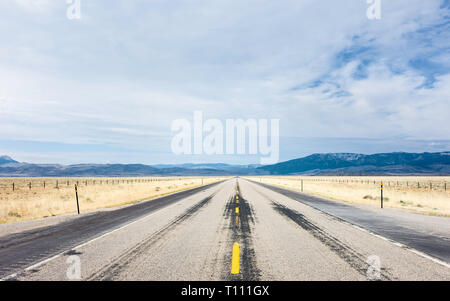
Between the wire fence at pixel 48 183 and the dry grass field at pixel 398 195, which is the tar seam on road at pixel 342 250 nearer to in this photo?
the dry grass field at pixel 398 195

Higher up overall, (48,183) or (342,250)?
(342,250)

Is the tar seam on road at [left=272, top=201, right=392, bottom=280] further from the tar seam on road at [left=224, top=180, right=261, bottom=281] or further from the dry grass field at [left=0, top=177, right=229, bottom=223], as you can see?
the dry grass field at [left=0, top=177, right=229, bottom=223]

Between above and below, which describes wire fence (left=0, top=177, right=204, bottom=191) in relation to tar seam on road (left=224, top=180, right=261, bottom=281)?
below

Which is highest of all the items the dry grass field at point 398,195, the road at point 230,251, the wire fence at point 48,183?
the road at point 230,251

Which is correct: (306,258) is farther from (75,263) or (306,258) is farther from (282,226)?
(75,263)

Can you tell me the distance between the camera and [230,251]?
6.08 meters

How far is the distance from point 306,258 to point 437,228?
6.58 m

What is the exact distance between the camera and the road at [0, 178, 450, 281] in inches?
187

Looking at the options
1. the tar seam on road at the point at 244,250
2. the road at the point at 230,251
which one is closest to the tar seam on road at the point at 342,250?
the road at the point at 230,251

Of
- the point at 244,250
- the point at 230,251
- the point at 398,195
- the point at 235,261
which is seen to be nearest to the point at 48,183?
the point at 398,195

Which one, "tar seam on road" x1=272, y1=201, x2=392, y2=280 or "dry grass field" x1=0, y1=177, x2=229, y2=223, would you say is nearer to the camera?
"tar seam on road" x1=272, y1=201, x2=392, y2=280

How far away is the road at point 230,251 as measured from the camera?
15.6ft

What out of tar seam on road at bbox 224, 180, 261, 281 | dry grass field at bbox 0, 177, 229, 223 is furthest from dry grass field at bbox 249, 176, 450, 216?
dry grass field at bbox 0, 177, 229, 223

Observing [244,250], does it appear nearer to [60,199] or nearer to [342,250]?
[342,250]
